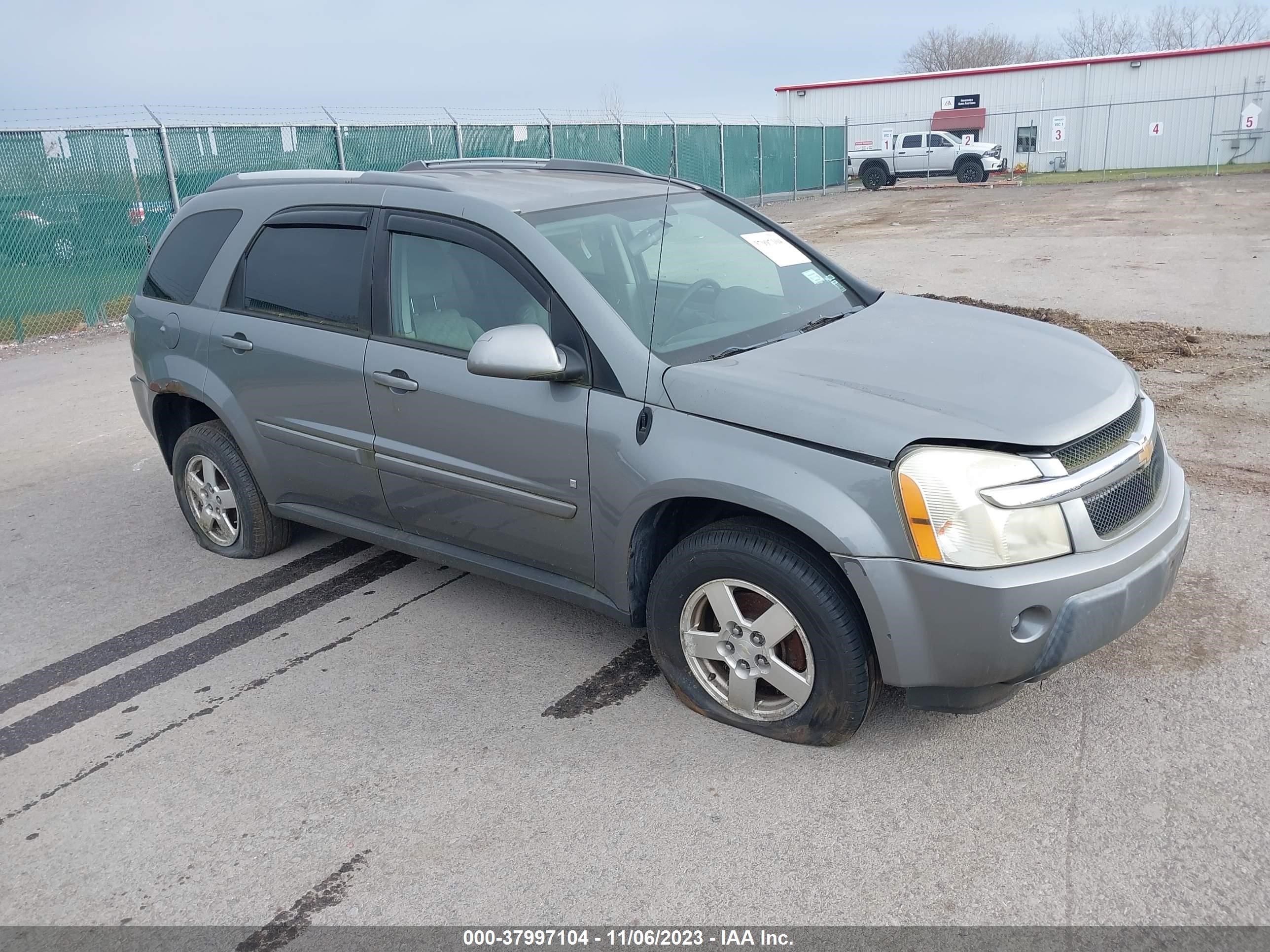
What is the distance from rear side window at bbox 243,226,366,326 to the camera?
4305 millimetres

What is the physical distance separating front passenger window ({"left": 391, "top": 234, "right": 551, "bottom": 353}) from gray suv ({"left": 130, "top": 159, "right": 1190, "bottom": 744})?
0.01 metres

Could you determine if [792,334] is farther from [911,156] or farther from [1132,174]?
[1132,174]

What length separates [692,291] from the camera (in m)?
3.96

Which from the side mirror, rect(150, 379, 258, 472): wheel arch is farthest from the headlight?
rect(150, 379, 258, 472): wheel arch

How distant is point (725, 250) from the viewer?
171 inches

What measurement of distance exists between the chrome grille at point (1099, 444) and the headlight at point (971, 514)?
0.16m

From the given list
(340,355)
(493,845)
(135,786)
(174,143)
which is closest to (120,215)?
(174,143)

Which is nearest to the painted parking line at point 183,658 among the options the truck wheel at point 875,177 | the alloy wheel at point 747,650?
the alloy wheel at point 747,650

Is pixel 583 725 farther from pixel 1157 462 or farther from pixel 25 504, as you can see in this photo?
pixel 25 504

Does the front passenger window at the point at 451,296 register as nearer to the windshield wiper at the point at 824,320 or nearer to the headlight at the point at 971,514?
the windshield wiper at the point at 824,320

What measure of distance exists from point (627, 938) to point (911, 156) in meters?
36.8

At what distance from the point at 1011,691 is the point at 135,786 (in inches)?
110

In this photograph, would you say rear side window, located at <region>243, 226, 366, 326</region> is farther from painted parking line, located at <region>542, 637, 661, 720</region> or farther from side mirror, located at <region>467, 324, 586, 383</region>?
painted parking line, located at <region>542, 637, 661, 720</region>

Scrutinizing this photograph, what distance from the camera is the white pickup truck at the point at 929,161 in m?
35.1
